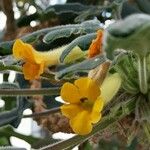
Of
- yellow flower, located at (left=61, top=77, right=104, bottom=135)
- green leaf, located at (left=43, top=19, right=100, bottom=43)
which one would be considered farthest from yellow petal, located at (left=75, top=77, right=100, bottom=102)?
green leaf, located at (left=43, top=19, right=100, bottom=43)

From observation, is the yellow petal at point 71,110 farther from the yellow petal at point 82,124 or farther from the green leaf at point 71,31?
the green leaf at point 71,31

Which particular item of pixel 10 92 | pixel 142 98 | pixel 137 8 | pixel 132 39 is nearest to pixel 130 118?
pixel 142 98

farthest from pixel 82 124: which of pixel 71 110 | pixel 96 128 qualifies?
pixel 96 128

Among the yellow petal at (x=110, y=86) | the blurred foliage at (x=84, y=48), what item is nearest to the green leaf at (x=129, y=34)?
the blurred foliage at (x=84, y=48)

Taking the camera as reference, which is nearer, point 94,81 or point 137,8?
point 94,81

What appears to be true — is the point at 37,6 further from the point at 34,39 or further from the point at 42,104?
the point at 34,39

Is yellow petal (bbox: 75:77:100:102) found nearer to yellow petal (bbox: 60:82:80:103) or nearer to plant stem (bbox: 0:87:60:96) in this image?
yellow petal (bbox: 60:82:80:103)
